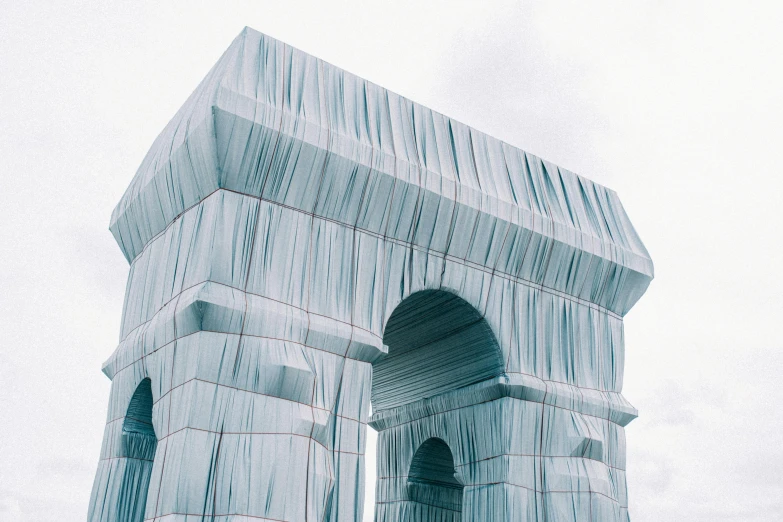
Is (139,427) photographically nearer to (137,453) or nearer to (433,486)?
(137,453)

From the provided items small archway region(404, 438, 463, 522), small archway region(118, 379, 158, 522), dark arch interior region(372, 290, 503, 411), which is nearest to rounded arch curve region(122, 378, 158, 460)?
small archway region(118, 379, 158, 522)

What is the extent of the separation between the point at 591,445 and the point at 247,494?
22.7 ft

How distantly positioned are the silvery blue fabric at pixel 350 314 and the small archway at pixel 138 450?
4 cm

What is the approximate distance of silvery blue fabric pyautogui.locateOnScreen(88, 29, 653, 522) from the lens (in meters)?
12.8

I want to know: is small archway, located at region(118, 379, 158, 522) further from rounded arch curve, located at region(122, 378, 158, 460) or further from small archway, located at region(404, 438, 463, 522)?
small archway, located at region(404, 438, 463, 522)

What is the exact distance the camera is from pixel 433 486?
18.7 meters

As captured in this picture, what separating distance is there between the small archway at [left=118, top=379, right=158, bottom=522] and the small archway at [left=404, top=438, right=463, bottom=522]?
222 inches

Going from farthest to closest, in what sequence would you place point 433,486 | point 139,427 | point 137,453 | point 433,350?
point 433,486 < point 433,350 < point 139,427 < point 137,453

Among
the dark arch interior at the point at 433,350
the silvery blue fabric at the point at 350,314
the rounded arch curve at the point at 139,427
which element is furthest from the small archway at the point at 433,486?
the rounded arch curve at the point at 139,427

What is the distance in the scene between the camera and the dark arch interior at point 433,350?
1616cm

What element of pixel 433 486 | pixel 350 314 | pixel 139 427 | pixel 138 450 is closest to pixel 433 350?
pixel 433 486

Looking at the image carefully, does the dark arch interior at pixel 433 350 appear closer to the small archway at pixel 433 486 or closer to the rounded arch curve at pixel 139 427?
the small archway at pixel 433 486

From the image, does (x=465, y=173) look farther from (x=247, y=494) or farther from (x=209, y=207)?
(x=247, y=494)

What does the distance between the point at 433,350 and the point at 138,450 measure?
5.93 metres
